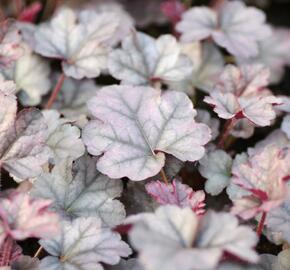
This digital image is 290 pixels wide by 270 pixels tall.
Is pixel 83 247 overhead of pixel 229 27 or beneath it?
beneath

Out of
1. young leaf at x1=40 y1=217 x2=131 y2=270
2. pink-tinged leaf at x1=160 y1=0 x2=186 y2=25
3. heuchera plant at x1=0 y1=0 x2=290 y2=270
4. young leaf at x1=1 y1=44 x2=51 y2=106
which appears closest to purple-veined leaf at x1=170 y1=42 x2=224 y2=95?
heuchera plant at x1=0 y1=0 x2=290 y2=270

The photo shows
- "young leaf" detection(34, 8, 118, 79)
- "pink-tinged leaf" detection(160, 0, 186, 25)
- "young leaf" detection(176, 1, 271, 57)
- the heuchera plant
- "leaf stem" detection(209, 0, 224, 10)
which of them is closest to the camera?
the heuchera plant

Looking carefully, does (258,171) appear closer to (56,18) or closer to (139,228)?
(139,228)

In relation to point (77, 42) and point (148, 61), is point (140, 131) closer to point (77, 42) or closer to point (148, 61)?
point (148, 61)

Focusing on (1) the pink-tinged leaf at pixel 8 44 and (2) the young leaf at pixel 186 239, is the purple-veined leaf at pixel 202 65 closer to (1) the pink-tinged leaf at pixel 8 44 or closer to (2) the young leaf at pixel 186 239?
(1) the pink-tinged leaf at pixel 8 44

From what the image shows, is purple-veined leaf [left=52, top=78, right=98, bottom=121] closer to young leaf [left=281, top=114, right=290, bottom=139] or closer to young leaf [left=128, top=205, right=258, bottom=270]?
young leaf [left=281, top=114, right=290, bottom=139]

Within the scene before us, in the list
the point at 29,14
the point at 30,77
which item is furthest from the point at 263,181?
the point at 29,14

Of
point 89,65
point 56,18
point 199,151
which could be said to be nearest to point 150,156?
point 199,151
